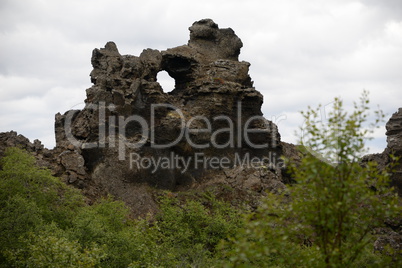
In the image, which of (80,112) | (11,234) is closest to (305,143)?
(11,234)

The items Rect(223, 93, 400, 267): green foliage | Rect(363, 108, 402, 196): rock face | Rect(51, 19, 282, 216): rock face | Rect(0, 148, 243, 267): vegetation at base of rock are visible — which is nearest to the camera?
Rect(223, 93, 400, 267): green foliage

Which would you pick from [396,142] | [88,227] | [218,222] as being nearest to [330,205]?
[88,227]

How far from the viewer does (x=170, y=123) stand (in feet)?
174

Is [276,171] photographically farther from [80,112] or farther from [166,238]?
[80,112]

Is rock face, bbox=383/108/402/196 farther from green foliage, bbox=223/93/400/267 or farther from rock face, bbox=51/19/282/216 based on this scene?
green foliage, bbox=223/93/400/267

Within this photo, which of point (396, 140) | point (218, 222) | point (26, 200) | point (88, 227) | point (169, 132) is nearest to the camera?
point (88, 227)

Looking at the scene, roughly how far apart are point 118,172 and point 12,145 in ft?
41.4

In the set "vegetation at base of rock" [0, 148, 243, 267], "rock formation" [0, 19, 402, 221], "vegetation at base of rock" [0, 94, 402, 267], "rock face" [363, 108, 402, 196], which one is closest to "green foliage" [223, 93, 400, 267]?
"vegetation at base of rock" [0, 94, 402, 267]

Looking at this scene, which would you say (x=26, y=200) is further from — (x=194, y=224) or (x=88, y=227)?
(x=194, y=224)

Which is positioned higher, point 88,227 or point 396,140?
point 396,140

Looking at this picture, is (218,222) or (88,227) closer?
(88,227)

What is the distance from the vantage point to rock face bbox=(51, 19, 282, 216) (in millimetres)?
50031

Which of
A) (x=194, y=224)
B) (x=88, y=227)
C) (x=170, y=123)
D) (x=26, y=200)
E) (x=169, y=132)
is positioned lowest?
(x=194, y=224)

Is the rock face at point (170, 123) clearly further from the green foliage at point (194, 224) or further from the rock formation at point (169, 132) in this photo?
the green foliage at point (194, 224)
